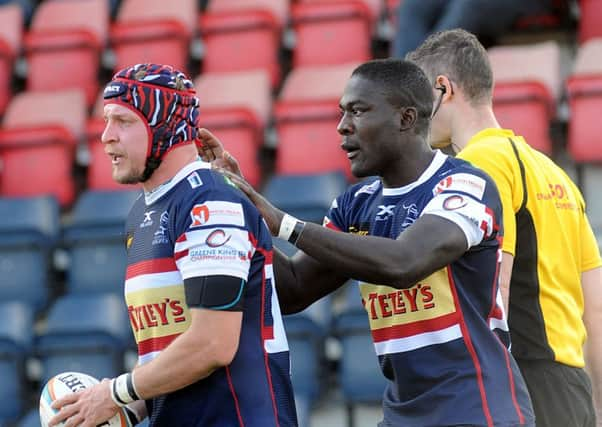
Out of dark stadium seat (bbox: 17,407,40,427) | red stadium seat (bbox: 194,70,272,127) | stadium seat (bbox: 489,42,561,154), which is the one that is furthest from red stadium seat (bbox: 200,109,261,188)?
dark stadium seat (bbox: 17,407,40,427)

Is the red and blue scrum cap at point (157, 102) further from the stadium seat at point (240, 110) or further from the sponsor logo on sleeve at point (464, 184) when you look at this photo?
the stadium seat at point (240, 110)

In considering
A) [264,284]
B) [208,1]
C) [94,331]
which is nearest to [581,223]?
[264,284]

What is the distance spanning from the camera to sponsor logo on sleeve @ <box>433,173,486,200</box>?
3.13 metres

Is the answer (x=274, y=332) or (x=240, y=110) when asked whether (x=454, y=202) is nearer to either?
(x=274, y=332)

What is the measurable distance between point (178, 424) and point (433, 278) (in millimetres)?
783

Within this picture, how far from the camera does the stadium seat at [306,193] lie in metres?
6.50

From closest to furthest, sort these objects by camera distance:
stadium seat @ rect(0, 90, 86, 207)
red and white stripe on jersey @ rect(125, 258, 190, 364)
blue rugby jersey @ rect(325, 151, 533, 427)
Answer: red and white stripe on jersey @ rect(125, 258, 190, 364)
blue rugby jersey @ rect(325, 151, 533, 427)
stadium seat @ rect(0, 90, 86, 207)

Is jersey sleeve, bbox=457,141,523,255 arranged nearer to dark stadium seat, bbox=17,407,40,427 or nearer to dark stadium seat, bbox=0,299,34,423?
dark stadium seat, bbox=17,407,40,427

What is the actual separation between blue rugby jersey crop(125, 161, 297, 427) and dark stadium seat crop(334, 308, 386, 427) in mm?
2798

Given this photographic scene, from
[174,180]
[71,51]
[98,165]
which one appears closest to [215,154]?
[174,180]

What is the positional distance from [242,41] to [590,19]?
2451mm

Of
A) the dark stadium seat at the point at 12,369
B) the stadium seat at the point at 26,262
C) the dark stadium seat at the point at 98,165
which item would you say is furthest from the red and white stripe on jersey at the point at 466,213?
the dark stadium seat at the point at 98,165

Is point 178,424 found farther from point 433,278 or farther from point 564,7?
point 564,7

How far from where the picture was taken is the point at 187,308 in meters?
2.98
